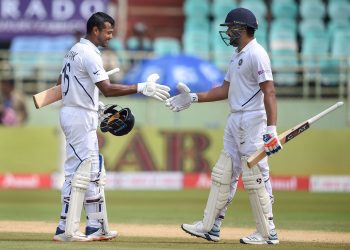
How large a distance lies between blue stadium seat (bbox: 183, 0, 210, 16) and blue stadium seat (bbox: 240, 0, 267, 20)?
0.71 m

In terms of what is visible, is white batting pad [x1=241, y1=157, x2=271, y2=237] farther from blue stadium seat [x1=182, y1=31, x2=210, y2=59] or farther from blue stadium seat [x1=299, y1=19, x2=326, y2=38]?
blue stadium seat [x1=299, y1=19, x2=326, y2=38]

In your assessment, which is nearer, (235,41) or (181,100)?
(235,41)

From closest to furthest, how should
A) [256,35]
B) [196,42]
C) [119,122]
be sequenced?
[119,122] < [256,35] < [196,42]

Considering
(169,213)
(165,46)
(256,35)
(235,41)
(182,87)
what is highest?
(256,35)

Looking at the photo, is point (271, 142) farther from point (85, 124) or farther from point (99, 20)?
point (99, 20)

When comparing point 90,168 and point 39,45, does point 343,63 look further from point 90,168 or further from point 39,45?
point 90,168

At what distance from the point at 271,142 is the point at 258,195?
531 mm

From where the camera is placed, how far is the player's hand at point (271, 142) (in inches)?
317

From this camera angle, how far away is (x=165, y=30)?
2080 centimetres

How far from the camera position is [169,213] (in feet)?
42.0

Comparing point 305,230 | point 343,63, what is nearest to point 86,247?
point 305,230

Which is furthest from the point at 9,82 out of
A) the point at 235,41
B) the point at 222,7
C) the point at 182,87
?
the point at 235,41

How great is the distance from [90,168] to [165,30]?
12.6 m

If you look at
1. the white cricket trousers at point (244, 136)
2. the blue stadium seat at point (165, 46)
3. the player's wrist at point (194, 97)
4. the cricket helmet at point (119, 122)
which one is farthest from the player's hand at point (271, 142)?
the blue stadium seat at point (165, 46)
